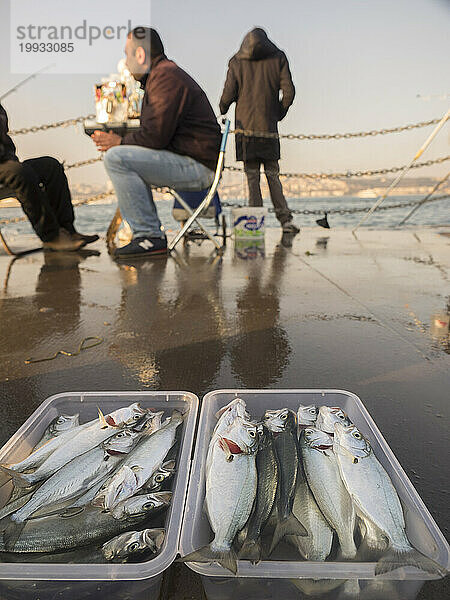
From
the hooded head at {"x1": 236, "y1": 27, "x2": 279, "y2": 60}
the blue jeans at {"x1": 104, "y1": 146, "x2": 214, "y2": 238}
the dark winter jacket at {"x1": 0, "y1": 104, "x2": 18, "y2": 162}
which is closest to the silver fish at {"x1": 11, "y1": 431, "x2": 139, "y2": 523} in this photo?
the blue jeans at {"x1": 104, "y1": 146, "x2": 214, "y2": 238}

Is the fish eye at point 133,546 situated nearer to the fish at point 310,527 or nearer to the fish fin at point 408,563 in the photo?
the fish at point 310,527

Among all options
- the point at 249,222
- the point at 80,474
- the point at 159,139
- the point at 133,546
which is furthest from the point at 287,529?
the point at 249,222

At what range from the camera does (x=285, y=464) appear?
1097 mm

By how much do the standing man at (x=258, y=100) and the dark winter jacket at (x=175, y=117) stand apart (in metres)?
2.31

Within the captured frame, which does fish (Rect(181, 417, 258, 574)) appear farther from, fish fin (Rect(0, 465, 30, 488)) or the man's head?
the man's head

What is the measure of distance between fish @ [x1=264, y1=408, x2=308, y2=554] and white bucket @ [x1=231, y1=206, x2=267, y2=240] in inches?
197

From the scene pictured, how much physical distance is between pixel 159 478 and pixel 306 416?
0.51 m

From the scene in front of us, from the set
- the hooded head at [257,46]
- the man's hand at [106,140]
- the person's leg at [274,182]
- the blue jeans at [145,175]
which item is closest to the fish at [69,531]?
the blue jeans at [145,175]

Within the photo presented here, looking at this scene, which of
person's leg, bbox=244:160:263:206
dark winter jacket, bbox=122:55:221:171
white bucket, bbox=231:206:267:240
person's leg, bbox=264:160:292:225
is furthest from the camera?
person's leg, bbox=244:160:263:206

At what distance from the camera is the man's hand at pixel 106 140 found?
4.22 m

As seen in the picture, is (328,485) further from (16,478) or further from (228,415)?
(16,478)

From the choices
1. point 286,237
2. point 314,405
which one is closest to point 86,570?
point 314,405

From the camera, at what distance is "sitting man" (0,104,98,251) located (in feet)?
14.3

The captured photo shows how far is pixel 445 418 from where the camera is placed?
1.44 meters
